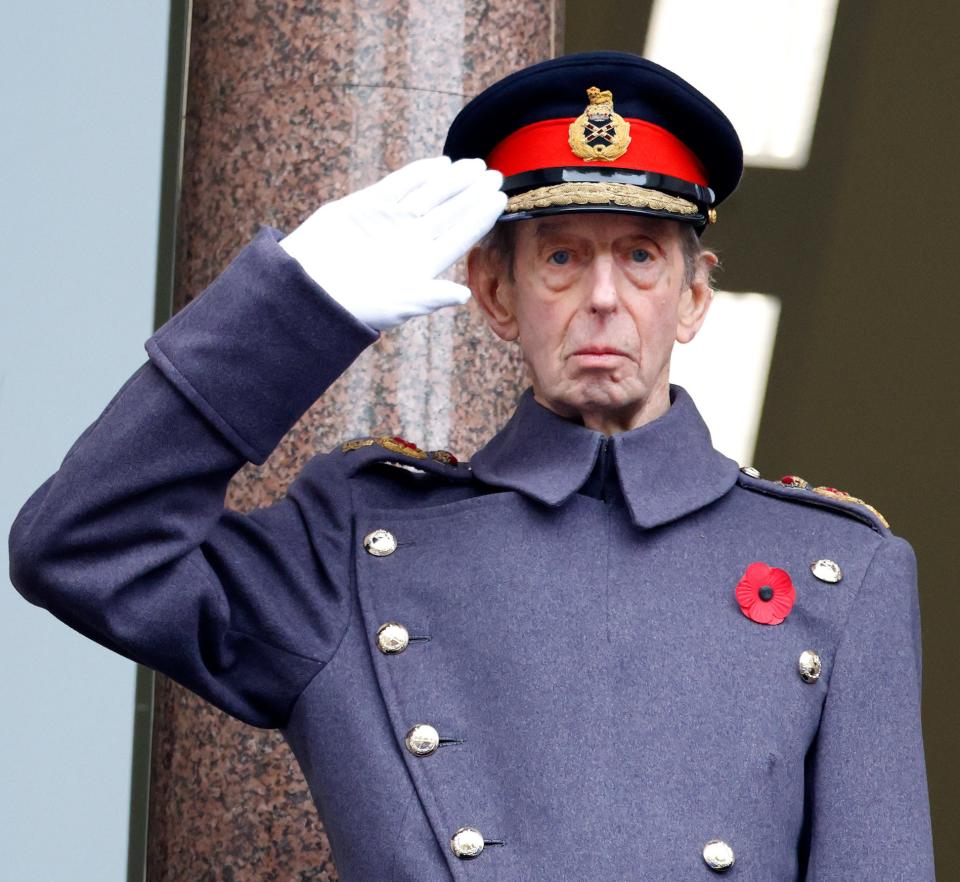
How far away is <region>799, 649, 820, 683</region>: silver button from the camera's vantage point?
2.53m

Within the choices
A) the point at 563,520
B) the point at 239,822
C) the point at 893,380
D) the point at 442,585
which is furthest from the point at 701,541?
the point at 893,380

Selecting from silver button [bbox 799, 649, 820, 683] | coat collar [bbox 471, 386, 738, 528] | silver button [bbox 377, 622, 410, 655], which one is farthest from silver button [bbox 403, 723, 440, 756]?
silver button [bbox 799, 649, 820, 683]

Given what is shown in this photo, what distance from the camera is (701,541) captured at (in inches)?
105

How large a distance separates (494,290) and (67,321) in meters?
1.91

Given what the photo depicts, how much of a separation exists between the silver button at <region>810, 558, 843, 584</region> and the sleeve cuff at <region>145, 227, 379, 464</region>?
76cm

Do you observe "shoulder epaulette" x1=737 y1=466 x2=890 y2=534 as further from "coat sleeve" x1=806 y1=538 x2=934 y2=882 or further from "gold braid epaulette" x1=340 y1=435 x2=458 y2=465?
"gold braid epaulette" x1=340 y1=435 x2=458 y2=465

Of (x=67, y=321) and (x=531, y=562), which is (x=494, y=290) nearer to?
(x=531, y=562)

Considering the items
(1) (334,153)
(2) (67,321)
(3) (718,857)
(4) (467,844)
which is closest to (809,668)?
(3) (718,857)

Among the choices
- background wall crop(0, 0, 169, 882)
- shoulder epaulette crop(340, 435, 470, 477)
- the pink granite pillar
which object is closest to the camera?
shoulder epaulette crop(340, 435, 470, 477)

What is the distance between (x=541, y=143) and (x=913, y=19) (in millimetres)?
4143

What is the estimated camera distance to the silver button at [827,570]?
2.61 metres

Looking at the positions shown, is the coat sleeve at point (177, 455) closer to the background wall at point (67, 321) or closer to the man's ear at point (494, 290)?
the man's ear at point (494, 290)

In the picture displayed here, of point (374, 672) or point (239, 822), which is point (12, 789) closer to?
point (239, 822)

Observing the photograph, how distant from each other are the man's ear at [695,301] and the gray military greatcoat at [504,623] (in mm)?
155
